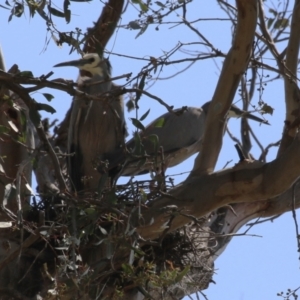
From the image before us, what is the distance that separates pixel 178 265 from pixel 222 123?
90 cm

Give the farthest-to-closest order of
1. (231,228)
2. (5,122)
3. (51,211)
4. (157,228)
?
(231,228), (51,211), (5,122), (157,228)

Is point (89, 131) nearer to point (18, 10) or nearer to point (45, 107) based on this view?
point (18, 10)

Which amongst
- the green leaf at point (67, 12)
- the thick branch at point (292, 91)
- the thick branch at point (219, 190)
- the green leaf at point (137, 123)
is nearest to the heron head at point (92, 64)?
the thick branch at point (292, 91)

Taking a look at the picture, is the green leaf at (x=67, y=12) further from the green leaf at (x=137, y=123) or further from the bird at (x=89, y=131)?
the bird at (x=89, y=131)

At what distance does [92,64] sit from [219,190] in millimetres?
2482

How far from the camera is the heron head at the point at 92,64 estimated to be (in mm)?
5898

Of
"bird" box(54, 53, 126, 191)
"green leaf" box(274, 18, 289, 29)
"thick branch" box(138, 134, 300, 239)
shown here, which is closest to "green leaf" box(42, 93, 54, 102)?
"thick branch" box(138, 134, 300, 239)

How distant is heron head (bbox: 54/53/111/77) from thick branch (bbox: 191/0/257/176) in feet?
6.74

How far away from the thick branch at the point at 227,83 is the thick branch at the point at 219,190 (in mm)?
125

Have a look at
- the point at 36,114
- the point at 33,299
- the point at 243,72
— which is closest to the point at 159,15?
the point at 243,72

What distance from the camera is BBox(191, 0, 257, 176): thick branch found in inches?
151

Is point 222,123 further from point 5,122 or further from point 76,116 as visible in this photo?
point 76,116

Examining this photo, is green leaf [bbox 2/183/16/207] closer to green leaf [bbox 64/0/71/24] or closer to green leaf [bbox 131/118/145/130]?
green leaf [bbox 131/118/145/130]

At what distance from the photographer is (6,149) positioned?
4148 millimetres
